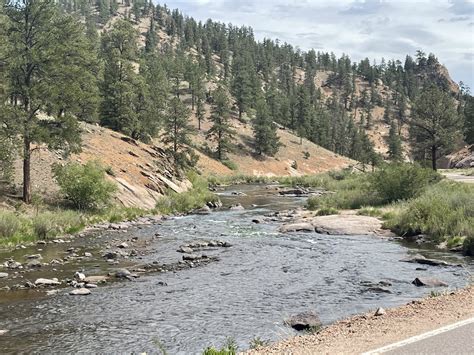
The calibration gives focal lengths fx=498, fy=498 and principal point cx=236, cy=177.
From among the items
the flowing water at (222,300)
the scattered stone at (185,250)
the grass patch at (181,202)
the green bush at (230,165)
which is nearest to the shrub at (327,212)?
the flowing water at (222,300)

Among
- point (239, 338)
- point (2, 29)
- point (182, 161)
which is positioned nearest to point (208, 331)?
point (239, 338)

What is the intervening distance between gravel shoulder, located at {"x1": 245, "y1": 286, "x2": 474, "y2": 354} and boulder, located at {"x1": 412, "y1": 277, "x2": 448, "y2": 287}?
4.10 metres

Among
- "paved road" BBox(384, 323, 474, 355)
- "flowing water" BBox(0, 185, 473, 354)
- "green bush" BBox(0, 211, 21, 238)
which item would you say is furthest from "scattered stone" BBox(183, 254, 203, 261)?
"paved road" BBox(384, 323, 474, 355)

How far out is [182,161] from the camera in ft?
211

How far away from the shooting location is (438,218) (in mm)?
28203

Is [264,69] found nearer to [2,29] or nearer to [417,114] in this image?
[417,114]

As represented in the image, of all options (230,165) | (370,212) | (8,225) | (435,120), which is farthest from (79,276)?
(230,165)

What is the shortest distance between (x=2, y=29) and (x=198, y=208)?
69.5 feet

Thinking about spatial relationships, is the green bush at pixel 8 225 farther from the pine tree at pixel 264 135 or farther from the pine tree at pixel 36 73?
the pine tree at pixel 264 135

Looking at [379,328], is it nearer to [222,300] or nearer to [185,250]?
[222,300]

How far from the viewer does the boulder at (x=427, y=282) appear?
58.7ft

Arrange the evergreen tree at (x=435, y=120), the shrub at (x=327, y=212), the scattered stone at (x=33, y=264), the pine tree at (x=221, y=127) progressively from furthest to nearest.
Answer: the pine tree at (x=221, y=127), the evergreen tree at (x=435, y=120), the shrub at (x=327, y=212), the scattered stone at (x=33, y=264)

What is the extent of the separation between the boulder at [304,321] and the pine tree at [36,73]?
79.5ft

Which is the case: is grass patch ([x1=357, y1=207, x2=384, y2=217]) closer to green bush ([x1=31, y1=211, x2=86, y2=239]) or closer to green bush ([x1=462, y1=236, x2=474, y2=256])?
green bush ([x1=462, y1=236, x2=474, y2=256])
